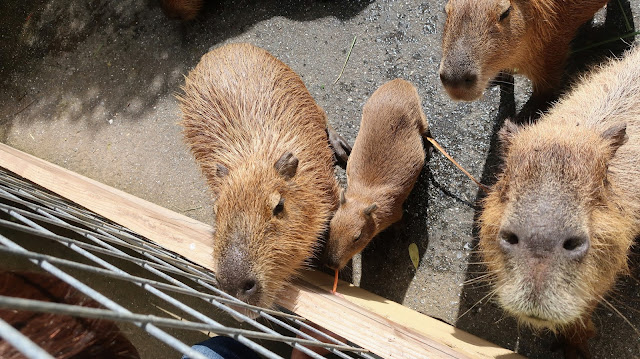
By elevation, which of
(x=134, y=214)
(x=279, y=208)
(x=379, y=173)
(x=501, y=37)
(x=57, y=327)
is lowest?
(x=57, y=327)

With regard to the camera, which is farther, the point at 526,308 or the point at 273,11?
the point at 273,11

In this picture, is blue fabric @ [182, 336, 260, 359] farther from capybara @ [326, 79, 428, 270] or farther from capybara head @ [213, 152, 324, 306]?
capybara @ [326, 79, 428, 270]

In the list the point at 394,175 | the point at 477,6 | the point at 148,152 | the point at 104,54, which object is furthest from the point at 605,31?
the point at 104,54

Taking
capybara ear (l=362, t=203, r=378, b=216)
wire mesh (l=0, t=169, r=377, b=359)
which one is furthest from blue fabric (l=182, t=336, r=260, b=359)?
capybara ear (l=362, t=203, r=378, b=216)

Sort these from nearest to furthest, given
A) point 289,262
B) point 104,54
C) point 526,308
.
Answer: point 526,308
point 289,262
point 104,54

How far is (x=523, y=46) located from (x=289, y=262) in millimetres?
1774

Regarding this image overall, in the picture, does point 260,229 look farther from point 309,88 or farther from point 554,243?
point 309,88

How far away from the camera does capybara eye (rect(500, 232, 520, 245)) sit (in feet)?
5.13

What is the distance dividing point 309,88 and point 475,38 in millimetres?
1588

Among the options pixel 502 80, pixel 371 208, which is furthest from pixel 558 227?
pixel 502 80

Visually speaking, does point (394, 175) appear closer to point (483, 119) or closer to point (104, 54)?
point (483, 119)

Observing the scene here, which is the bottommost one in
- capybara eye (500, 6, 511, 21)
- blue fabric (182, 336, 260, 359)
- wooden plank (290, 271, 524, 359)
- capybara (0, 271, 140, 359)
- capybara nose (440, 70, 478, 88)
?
blue fabric (182, 336, 260, 359)

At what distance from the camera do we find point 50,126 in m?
4.56

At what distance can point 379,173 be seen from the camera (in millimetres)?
2918
